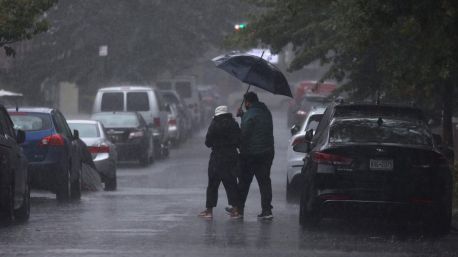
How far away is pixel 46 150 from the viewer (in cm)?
2033

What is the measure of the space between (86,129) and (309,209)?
525 inches

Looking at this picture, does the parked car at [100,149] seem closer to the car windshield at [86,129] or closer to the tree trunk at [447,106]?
the car windshield at [86,129]

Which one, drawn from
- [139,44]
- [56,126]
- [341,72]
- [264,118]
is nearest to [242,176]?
[264,118]

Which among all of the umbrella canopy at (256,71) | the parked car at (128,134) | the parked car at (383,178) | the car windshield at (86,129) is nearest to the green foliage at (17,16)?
the umbrella canopy at (256,71)

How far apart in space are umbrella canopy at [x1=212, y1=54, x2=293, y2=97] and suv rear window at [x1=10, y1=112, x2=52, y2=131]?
11.9 ft

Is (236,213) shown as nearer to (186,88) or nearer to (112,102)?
(112,102)

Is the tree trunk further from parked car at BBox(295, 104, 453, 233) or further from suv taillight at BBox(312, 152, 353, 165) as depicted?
suv taillight at BBox(312, 152, 353, 165)

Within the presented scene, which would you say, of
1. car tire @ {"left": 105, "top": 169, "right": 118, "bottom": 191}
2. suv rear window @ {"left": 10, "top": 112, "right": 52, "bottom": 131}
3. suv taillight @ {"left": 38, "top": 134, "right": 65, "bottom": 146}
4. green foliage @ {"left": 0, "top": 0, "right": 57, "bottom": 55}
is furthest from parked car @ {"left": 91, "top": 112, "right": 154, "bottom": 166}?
suv taillight @ {"left": 38, "top": 134, "right": 65, "bottom": 146}

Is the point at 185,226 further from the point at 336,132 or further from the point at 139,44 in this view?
the point at 139,44

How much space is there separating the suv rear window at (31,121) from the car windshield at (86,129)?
6745 millimetres

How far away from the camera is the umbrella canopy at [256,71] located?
18172 millimetres

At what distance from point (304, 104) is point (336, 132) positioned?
30.8 metres

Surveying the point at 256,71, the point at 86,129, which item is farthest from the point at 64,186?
the point at 86,129

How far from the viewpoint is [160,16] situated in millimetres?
50094
